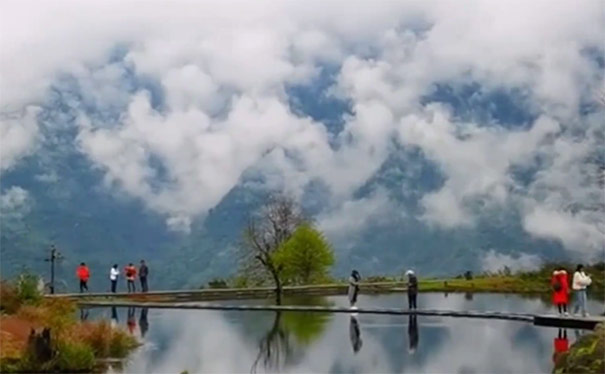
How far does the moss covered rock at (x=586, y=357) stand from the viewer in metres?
17.1

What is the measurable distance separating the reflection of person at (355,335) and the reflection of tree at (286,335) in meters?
0.75

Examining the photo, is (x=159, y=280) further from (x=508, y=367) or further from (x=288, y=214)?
(x=508, y=367)

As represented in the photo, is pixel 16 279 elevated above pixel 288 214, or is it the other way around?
pixel 288 214

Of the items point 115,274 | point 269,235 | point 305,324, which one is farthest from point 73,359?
point 269,235

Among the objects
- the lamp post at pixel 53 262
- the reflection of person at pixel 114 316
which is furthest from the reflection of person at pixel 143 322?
the lamp post at pixel 53 262

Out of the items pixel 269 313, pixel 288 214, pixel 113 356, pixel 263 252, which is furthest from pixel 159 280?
pixel 113 356

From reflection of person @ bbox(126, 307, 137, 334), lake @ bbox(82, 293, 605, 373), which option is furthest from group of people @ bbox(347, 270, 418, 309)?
reflection of person @ bbox(126, 307, 137, 334)

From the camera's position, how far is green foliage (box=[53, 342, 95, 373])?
19578mm

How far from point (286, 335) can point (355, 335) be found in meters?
1.66

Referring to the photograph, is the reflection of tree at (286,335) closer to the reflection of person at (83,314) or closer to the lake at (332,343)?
the lake at (332,343)

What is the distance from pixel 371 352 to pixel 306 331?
15.5ft

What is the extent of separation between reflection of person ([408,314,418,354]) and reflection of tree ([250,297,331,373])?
2.23 m

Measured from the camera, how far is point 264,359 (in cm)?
2205

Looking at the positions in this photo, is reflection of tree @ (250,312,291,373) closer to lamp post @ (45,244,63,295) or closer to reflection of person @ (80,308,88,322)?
reflection of person @ (80,308,88,322)
